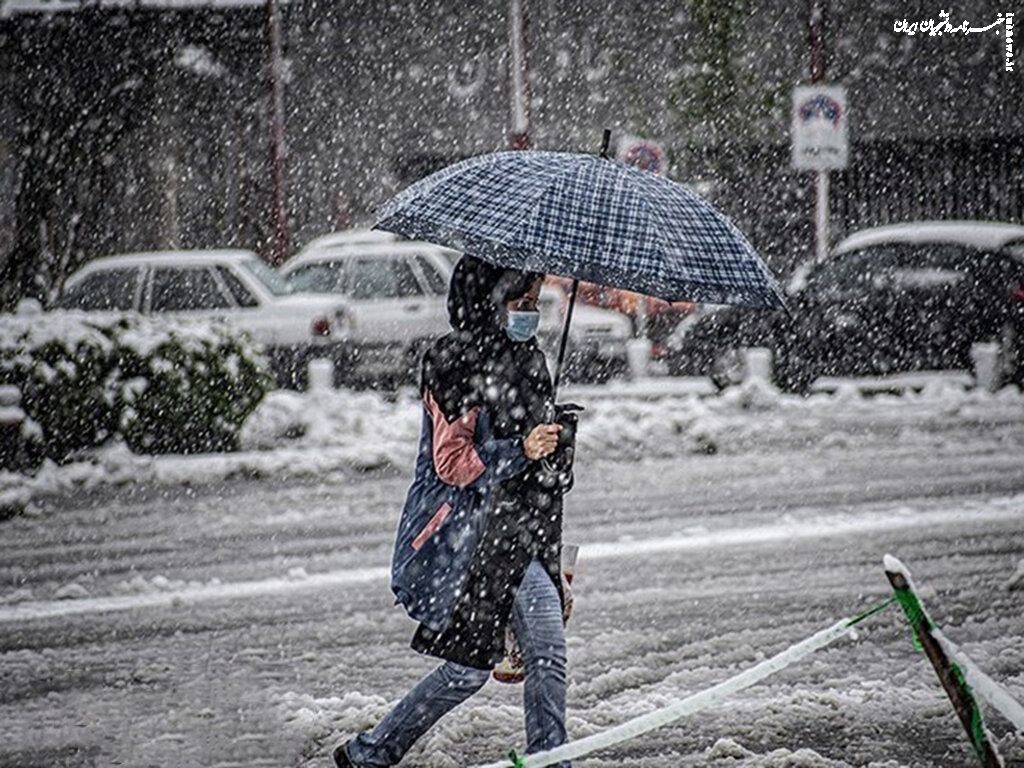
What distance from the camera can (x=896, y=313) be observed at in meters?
15.4

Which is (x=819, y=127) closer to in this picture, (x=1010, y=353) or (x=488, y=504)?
(x=1010, y=353)

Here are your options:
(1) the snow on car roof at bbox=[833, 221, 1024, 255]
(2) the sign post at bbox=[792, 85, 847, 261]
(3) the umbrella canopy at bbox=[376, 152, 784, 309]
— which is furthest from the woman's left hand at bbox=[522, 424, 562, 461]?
(2) the sign post at bbox=[792, 85, 847, 261]

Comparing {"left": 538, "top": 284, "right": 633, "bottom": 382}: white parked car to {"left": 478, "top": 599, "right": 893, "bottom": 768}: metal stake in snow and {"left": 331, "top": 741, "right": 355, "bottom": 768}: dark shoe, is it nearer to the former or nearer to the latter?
{"left": 331, "top": 741, "right": 355, "bottom": 768}: dark shoe

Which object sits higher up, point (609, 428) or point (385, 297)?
point (385, 297)

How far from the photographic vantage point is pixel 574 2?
979 inches

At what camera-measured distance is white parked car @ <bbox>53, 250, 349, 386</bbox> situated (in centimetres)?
1527

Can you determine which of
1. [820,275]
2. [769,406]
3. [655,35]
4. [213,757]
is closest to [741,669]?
[213,757]

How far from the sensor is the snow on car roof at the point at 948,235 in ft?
50.1

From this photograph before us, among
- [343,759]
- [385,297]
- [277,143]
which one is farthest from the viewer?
[277,143]

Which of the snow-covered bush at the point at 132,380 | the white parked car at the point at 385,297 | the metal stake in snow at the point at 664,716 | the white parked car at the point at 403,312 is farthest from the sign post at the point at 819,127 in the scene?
the metal stake in snow at the point at 664,716

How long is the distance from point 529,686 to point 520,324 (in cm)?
94

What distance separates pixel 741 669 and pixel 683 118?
60.7ft

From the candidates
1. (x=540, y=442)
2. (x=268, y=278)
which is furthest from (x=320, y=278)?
(x=540, y=442)

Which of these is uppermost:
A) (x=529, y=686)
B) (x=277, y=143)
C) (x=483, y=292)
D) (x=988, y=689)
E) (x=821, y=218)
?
(x=277, y=143)
